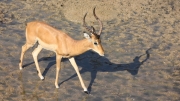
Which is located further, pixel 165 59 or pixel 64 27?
pixel 64 27

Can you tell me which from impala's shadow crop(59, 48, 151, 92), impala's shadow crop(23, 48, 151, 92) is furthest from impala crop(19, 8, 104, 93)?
impala's shadow crop(59, 48, 151, 92)

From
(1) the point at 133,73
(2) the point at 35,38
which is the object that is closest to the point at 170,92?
(1) the point at 133,73

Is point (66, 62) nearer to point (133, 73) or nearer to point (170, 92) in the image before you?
point (133, 73)

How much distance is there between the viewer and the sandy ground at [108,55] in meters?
9.12

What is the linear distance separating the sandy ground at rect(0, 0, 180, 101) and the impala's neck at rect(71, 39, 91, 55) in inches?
47.7

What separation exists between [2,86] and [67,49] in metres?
1.99

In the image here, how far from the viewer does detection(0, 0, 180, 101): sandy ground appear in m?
9.12

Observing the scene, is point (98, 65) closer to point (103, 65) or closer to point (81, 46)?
point (103, 65)

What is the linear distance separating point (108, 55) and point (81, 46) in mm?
2994

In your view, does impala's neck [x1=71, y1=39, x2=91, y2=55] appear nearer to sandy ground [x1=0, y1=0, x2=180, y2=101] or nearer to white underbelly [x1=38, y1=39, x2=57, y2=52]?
white underbelly [x1=38, y1=39, x2=57, y2=52]

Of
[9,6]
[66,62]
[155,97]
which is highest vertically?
[155,97]

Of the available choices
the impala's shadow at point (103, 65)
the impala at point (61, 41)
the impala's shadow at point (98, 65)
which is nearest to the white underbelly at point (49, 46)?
the impala at point (61, 41)

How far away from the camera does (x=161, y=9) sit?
1552cm

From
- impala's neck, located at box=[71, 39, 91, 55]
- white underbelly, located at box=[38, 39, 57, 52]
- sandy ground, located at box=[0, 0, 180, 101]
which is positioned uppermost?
impala's neck, located at box=[71, 39, 91, 55]
